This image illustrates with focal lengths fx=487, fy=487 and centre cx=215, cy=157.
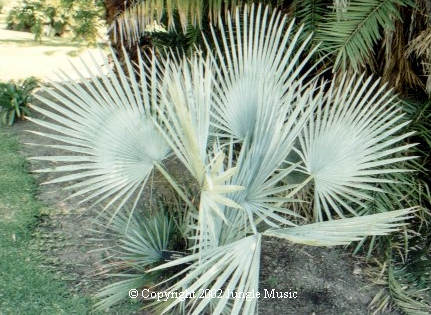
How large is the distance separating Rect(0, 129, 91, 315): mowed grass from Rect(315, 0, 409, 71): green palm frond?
Answer: 2658 millimetres

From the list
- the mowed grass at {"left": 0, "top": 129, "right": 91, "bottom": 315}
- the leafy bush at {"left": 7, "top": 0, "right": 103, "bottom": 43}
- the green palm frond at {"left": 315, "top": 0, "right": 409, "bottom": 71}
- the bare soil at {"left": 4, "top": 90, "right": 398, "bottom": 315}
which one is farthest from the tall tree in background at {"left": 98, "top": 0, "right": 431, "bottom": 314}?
the leafy bush at {"left": 7, "top": 0, "right": 103, "bottom": 43}

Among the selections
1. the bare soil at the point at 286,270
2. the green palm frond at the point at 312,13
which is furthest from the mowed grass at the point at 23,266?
the green palm frond at the point at 312,13

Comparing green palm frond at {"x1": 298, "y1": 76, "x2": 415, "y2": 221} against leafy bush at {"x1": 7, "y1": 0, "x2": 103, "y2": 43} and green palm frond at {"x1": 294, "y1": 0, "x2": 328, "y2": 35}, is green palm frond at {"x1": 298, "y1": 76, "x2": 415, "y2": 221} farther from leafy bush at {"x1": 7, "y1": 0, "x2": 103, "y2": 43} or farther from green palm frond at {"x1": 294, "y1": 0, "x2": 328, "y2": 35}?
leafy bush at {"x1": 7, "y1": 0, "x2": 103, "y2": 43}

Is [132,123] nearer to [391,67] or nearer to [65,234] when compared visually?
[65,234]

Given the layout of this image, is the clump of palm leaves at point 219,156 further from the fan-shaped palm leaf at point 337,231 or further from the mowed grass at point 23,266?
the mowed grass at point 23,266

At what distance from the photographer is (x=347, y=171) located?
9.61 feet

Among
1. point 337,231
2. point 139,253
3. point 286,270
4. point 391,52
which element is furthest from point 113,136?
point 391,52

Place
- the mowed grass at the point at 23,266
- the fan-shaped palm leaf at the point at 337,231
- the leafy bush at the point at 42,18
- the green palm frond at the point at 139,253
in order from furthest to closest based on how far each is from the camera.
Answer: the leafy bush at the point at 42,18, the mowed grass at the point at 23,266, the green palm frond at the point at 139,253, the fan-shaped palm leaf at the point at 337,231

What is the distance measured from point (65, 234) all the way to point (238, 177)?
6.60ft

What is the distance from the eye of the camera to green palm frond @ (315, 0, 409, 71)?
3.81m

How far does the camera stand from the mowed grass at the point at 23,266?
127 inches

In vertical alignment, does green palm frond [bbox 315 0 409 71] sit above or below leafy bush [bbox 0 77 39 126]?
above

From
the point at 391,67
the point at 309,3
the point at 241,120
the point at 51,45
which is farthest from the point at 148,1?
the point at 51,45

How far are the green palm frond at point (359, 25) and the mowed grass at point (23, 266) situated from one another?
2658mm
